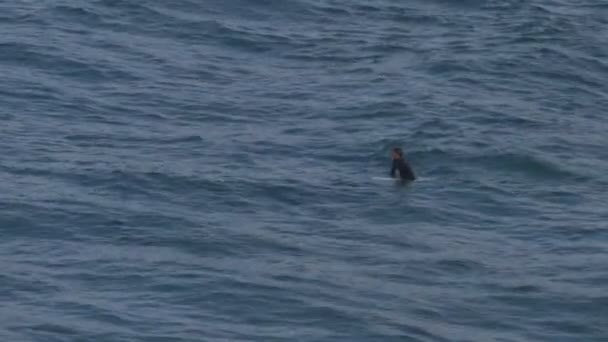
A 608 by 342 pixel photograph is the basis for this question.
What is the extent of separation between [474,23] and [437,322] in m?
27.9

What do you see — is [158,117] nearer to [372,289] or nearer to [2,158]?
[2,158]

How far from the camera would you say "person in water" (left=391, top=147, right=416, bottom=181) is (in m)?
46.8

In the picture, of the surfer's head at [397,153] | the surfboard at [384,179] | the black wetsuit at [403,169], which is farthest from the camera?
the surfboard at [384,179]

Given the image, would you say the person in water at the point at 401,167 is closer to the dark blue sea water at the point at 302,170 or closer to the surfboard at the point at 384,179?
the surfboard at the point at 384,179

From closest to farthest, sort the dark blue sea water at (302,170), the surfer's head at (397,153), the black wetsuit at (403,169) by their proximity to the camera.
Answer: the dark blue sea water at (302,170), the surfer's head at (397,153), the black wetsuit at (403,169)

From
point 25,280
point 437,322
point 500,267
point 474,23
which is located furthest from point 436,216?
point 474,23

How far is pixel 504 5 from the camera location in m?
66.2

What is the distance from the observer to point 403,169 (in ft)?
155

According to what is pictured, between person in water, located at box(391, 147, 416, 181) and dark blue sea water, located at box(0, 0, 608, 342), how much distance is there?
A: 478 millimetres

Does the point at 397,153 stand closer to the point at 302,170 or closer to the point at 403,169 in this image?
the point at 403,169

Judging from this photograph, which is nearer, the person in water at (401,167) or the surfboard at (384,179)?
the person in water at (401,167)

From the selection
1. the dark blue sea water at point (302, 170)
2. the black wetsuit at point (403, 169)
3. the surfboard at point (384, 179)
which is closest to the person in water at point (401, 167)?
the black wetsuit at point (403, 169)

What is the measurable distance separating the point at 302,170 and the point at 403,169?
3098 mm

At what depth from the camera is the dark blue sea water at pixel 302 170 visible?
3831cm
